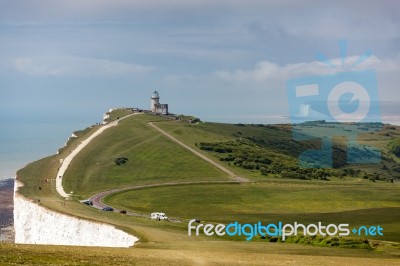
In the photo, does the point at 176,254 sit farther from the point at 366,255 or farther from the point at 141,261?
the point at 366,255

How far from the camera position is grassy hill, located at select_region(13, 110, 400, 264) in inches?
1912

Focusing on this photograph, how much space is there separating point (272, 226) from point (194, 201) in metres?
30.1

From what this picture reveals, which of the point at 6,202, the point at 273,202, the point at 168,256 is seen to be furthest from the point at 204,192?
the point at 168,256

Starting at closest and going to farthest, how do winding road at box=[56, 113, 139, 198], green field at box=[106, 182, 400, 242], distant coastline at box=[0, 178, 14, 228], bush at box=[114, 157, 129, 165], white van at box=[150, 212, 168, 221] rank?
green field at box=[106, 182, 400, 242] < white van at box=[150, 212, 168, 221] < winding road at box=[56, 113, 139, 198] < distant coastline at box=[0, 178, 14, 228] < bush at box=[114, 157, 129, 165]

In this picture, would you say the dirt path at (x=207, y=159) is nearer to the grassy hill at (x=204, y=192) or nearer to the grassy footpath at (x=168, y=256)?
the grassy hill at (x=204, y=192)

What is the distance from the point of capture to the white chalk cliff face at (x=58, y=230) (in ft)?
209

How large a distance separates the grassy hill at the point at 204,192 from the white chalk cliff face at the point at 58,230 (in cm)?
143

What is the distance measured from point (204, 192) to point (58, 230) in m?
37.5

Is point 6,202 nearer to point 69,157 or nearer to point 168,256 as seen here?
point 69,157

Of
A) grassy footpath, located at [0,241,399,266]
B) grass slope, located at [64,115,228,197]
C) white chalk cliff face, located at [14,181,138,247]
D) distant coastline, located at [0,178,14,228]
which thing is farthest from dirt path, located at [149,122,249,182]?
grassy footpath, located at [0,241,399,266]

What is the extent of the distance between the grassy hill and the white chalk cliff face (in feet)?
4.70

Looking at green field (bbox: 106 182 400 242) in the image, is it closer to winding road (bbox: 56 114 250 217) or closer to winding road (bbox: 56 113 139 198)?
winding road (bbox: 56 114 250 217)

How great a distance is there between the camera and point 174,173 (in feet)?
413

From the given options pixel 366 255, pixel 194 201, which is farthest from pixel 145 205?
pixel 366 255
